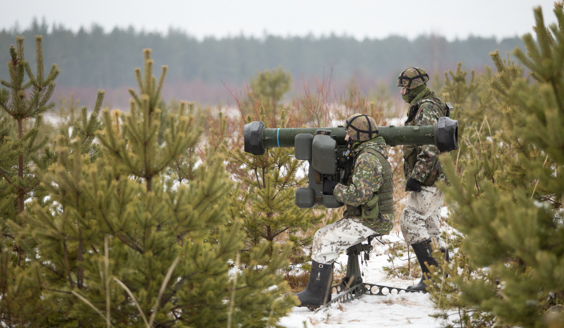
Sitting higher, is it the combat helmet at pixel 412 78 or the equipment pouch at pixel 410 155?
the combat helmet at pixel 412 78

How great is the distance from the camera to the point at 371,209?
3.44 m

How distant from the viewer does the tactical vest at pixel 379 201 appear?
342 cm

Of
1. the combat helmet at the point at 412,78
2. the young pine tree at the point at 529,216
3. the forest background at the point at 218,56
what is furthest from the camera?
the forest background at the point at 218,56

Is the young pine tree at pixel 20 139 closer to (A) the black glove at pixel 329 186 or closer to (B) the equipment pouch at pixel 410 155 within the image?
(A) the black glove at pixel 329 186

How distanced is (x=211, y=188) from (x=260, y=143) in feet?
4.74

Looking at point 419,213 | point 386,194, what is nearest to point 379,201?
point 386,194

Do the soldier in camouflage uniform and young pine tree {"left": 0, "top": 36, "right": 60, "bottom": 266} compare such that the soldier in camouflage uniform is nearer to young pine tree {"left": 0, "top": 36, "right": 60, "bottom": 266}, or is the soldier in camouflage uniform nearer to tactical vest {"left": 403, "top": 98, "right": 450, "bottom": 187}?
tactical vest {"left": 403, "top": 98, "right": 450, "bottom": 187}

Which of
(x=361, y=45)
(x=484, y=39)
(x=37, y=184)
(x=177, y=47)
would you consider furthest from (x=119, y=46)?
(x=37, y=184)

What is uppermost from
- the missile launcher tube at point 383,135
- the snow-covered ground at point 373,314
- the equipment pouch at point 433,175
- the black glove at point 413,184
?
the missile launcher tube at point 383,135

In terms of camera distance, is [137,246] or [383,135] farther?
[383,135]

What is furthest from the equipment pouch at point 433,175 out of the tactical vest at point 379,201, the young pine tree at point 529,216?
the young pine tree at point 529,216

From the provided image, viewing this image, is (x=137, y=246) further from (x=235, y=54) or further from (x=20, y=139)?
(x=235, y=54)

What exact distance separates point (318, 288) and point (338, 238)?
44 centimetres

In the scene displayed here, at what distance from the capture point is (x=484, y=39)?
80.4m
